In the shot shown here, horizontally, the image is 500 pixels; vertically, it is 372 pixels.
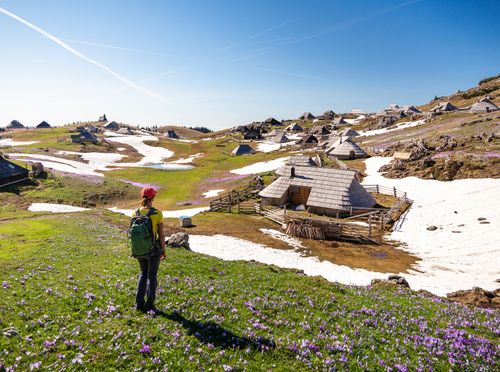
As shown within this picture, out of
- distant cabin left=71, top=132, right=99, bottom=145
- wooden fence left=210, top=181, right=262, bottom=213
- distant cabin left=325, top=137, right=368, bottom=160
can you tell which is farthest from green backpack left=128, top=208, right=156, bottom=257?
distant cabin left=71, top=132, right=99, bottom=145

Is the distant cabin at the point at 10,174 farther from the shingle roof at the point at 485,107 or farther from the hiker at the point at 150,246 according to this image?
the shingle roof at the point at 485,107

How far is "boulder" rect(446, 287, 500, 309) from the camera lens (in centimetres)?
1805

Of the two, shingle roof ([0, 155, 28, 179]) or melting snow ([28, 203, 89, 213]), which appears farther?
shingle roof ([0, 155, 28, 179])

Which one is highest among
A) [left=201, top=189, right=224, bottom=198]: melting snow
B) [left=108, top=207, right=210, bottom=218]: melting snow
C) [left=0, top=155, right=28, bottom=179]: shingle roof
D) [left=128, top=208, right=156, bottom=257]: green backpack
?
[left=128, top=208, right=156, bottom=257]: green backpack

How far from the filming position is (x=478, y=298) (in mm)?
18625

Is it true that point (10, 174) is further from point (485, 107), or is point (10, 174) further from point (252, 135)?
point (485, 107)

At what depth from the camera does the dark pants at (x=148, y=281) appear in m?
9.70

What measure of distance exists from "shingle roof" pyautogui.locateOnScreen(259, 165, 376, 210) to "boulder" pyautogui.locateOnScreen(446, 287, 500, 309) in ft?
77.6

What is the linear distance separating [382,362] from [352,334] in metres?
1.61

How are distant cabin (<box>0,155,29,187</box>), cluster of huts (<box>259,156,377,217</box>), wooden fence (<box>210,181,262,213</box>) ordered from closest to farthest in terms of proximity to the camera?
cluster of huts (<box>259,156,377,217</box>), wooden fence (<box>210,181,262,213</box>), distant cabin (<box>0,155,29,187</box>)

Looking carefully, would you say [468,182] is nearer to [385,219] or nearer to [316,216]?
[385,219]

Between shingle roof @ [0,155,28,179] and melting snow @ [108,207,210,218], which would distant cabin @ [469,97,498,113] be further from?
shingle roof @ [0,155,28,179]

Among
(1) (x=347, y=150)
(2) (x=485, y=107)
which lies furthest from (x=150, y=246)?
(2) (x=485, y=107)

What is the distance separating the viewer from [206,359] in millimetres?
8234
